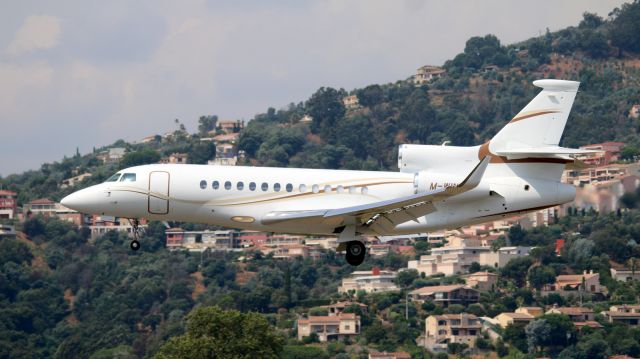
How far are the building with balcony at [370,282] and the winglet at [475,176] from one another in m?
106

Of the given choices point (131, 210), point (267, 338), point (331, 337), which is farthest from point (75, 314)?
point (131, 210)

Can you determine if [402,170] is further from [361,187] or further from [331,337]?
[331,337]

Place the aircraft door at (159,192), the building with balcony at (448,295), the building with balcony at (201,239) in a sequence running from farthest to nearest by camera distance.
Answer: the building with balcony at (201,239) < the building with balcony at (448,295) < the aircraft door at (159,192)

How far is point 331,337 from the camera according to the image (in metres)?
126

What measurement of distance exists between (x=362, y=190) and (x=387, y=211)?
5.87 feet

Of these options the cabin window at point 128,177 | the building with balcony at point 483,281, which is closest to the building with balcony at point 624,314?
the building with balcony at point 483,281

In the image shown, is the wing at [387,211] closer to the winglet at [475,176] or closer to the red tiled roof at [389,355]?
the winglet at [475,176]

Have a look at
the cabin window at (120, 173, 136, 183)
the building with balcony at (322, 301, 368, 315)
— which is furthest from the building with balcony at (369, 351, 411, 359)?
the cabin window at (120, 173, 136, 183)

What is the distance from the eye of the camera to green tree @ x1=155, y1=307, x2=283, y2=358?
83875mm

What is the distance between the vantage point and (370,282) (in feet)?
498

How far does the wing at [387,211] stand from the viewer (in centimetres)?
4159

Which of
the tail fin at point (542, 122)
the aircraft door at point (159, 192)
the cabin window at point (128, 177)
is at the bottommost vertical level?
the aircraft door at point (159, 192)

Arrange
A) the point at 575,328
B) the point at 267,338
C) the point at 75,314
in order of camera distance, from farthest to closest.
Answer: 1. the point at 75,314
2. the point at 575,328
3. the point at 267,338

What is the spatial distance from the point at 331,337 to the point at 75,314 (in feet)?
123
